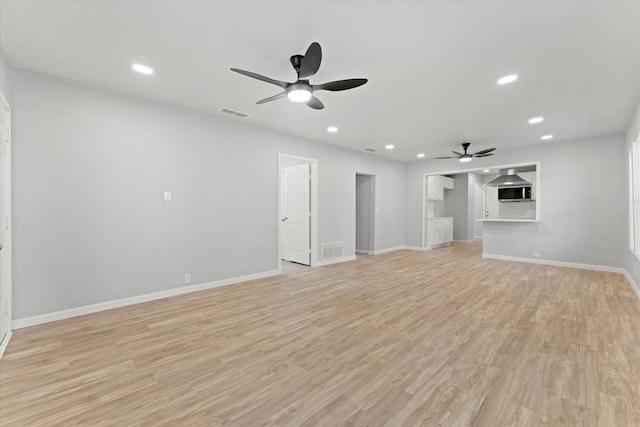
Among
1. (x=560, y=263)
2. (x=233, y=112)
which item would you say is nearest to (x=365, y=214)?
(x=560, y=263)

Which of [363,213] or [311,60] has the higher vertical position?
[311,60]

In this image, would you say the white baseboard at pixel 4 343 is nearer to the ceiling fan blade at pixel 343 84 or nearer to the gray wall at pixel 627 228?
the ceiling fan blade at pixel 343 84

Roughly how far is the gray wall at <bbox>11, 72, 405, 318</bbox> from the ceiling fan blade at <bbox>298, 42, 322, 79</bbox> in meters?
2.58

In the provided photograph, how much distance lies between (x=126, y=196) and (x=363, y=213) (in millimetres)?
5908

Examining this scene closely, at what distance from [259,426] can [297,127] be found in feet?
14.8

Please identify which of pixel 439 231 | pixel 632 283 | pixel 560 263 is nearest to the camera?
pixel 632 283

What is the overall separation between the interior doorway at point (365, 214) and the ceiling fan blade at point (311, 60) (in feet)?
18.1

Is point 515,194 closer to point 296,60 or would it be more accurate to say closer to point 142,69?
point 296,60

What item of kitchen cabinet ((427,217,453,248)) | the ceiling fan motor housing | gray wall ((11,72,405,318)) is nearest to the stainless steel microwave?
kitchen cabinet ((427,217,453,248))

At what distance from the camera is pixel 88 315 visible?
3.33 meters

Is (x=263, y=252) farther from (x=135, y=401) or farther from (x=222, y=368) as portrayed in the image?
(x=135, y=401)

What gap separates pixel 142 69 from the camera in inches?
119

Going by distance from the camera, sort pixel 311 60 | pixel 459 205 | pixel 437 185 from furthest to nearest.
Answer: pixel 459 205 < pixel 437 185 < pixel 311 60

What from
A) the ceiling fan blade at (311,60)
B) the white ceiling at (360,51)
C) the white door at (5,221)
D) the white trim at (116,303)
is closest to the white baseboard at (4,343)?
the white door at (5,221)
